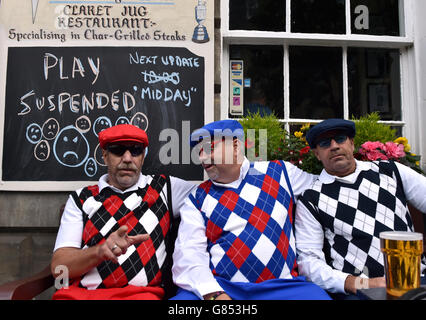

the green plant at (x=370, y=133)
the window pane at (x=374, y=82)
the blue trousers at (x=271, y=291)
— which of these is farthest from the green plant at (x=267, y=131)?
the blue trousers at (x=271, y=291)

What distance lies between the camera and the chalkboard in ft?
7.97

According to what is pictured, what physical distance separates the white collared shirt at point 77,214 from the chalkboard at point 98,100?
1.28 ft

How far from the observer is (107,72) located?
247 cm

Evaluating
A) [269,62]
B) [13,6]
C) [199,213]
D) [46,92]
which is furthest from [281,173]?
[13,6]

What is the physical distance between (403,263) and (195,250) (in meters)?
1.02

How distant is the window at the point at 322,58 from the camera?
2.70m

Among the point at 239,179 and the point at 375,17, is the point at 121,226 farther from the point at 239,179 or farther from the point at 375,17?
the point at 375,17

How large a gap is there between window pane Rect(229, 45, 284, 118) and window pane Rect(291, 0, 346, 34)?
0.27 meters

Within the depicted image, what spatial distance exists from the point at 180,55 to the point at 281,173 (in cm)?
124

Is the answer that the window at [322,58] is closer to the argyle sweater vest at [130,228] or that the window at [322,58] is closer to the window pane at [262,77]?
the window pane at [262,77]

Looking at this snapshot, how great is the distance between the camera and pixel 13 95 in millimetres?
2451

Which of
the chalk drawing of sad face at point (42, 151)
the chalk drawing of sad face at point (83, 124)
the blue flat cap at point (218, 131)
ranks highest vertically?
the chalk drawing of sad face at point (83, 124)
